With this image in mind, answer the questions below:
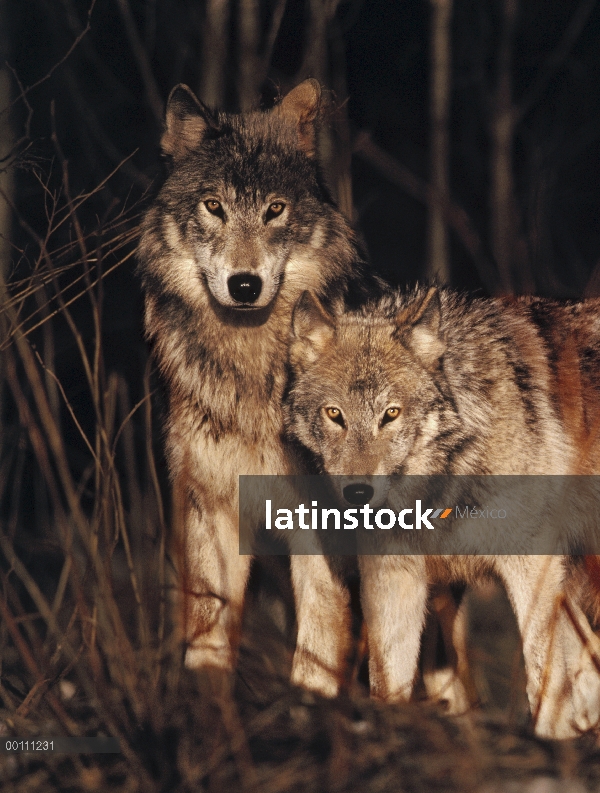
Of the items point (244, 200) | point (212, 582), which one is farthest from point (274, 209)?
point (212, 582)

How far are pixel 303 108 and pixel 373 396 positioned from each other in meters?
1.41

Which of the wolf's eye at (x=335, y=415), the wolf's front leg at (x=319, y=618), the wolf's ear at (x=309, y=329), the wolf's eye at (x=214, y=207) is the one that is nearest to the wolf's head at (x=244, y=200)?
the wolf's eye at (x=214, y=207)

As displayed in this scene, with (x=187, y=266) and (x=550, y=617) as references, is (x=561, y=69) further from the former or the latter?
(x=550, y=617)

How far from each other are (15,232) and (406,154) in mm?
A: 3165

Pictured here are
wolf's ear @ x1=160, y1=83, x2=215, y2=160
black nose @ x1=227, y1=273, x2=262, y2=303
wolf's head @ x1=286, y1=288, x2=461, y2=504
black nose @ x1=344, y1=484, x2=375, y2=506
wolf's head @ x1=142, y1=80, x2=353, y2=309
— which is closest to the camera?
black nose @ x1=344, y1=484, x2=375, y2=506

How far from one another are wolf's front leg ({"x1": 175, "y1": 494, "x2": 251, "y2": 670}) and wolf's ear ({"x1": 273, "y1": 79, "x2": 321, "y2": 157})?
1628 millimetres

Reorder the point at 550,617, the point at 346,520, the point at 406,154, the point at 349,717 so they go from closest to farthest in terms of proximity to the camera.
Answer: the point at 349,717 → the point at 550,617 → the point at 346,520 → the point at 406,154

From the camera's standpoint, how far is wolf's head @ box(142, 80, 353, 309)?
11.5ft

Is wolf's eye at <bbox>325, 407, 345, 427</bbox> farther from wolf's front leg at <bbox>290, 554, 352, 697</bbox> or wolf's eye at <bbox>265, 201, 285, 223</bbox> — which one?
wolf's eye at <bbox>265, 201, 285, 223</bbox>

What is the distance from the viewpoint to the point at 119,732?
2.62 metres

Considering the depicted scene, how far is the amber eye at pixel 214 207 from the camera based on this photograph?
11.6 ft

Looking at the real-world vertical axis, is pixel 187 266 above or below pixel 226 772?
above

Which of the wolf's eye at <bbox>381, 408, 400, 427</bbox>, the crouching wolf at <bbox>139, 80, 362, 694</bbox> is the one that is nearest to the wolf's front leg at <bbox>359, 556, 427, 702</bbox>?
the crouching wolf at <bbox>139, 80, 362, 694</bbox>

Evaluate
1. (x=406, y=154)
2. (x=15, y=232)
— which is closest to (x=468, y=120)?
(x=406, y=154)
